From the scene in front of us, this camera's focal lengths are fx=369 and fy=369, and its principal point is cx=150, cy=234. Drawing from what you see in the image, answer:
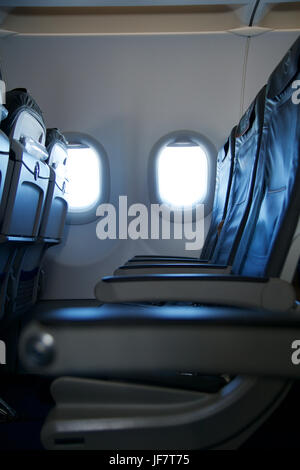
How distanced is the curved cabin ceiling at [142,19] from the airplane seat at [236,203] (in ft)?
5.58

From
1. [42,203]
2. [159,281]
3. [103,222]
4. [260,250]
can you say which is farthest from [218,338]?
[103,222]

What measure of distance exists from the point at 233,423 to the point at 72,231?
292 cm

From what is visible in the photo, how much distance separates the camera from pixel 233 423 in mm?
582

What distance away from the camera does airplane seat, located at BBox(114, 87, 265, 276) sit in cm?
126

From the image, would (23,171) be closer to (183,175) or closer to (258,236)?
(258,236)

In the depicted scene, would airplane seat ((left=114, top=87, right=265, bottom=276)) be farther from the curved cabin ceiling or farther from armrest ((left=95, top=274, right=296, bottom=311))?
the curved cabin ceiling

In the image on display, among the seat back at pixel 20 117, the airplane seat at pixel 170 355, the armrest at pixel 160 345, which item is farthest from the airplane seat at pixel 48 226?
the armrest at pixel 160 345

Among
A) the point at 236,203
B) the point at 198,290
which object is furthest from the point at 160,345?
the point at 236,203

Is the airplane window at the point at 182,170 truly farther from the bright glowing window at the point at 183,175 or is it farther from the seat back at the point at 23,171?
the seat back at the point at 23,171

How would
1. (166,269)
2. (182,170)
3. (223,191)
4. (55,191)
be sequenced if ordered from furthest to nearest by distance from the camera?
(182,170) < (55,191) < (223,191) < (166,269)

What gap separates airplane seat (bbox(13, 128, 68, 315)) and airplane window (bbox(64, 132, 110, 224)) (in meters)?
0.53

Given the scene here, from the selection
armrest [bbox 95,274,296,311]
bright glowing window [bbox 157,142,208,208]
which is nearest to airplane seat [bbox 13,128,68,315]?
bright glowing window [bbox 157,142,208,208]

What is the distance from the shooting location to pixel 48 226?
2500 mm

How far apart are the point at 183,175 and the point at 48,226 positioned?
4.66 feet
